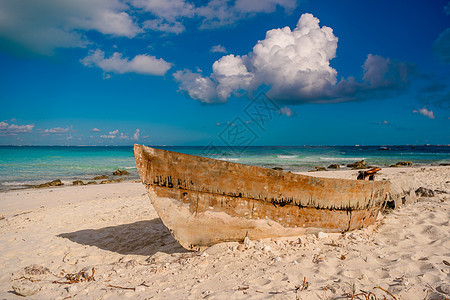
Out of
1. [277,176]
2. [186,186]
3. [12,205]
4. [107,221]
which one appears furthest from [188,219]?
[12,205]

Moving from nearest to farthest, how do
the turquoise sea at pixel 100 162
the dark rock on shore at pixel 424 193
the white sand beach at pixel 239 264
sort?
the white sand beach at pixel 239 264 → the dark rock on shore at pixel 424 193 → the turquoise sea at pixel 100 162

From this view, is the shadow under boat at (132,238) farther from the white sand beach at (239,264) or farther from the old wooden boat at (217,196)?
the old wooden boat at (217,196)

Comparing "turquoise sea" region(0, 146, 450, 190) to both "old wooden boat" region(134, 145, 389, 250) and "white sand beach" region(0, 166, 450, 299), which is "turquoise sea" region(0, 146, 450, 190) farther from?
"old wooden boat" region(134, 145, 389, 250)

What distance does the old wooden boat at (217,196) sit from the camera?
3156 mm

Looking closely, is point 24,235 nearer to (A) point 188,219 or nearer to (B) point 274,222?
(A) point 188,219

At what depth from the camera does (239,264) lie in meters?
2.79

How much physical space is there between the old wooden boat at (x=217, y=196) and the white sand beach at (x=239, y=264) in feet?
0.75

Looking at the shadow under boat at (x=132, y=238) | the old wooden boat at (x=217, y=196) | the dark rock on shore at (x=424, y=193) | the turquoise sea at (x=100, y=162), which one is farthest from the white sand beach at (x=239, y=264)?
the turquoise sea at (x=100, y=162)

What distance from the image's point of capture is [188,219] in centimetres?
320

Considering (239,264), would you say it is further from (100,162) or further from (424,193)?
(100,162)

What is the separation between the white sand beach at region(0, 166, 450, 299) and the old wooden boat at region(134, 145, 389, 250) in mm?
227

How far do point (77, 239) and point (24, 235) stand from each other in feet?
3.86

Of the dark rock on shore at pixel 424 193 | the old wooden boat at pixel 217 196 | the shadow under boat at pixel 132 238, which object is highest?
the old wooden boat at pixel 217 196

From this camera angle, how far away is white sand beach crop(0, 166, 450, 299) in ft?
7.44
